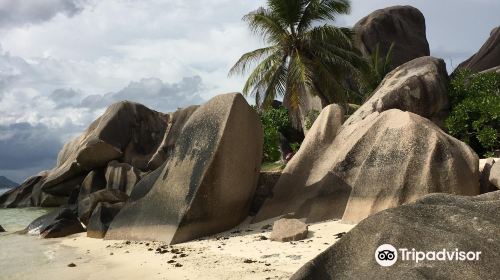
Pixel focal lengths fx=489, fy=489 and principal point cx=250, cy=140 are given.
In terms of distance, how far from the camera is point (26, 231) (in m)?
12.7

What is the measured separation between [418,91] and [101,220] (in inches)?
411

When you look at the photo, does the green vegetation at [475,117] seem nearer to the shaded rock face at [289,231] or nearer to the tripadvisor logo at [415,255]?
the shaded rock face at [289,231]

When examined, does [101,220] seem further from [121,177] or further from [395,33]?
[395,33]

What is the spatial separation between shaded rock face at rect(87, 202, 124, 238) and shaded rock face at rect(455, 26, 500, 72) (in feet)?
87.8

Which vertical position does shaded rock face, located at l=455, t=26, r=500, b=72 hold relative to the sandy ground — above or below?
above

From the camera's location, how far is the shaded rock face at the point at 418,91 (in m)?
15.0

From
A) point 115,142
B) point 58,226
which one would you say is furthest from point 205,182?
point 115,142

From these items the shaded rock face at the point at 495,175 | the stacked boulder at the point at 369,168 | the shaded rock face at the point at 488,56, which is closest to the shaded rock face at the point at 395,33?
the shaded rock face at the point at 488,56

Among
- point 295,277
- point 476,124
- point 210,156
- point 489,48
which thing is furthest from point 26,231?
point 489,48

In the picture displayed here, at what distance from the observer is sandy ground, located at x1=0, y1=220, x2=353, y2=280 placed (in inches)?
243

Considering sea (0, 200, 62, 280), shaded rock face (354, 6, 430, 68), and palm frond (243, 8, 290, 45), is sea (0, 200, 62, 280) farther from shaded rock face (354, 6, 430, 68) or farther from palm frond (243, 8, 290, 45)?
shaded rock face (354, 6, 430, 68)

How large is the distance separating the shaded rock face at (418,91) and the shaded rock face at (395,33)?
1841 cm

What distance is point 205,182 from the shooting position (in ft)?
29.5

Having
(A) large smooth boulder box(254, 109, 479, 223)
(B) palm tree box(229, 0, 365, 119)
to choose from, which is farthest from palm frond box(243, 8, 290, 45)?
(A) large smooth boulder box(254, 109, 479, 223)
